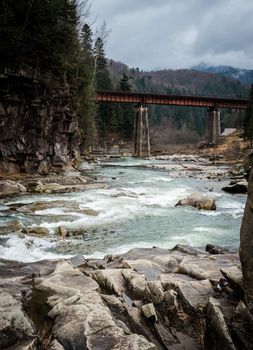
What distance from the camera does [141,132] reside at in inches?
2640

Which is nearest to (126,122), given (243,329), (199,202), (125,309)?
(199,202)

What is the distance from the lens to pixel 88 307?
5941 millimetres

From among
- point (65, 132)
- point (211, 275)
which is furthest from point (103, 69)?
point (211, 275)

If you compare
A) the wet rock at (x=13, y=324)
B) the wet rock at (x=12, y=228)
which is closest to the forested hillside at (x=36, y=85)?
the wet rock at (x=12, y=228)

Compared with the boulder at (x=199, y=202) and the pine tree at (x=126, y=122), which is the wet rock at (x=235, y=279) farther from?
the pine tree at (x=126, y=122)

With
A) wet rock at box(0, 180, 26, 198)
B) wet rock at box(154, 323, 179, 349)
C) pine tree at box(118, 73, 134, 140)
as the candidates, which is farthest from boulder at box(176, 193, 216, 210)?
pine tree at box(118, 73, 134, 140)

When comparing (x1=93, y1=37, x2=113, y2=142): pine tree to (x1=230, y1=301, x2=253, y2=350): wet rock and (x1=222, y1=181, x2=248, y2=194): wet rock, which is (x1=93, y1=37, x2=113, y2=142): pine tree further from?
(x1=230, y1=301, x2=253, y2=350): wet rock

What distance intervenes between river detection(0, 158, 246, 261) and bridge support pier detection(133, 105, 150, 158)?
145ft

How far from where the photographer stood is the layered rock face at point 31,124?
2665 cm

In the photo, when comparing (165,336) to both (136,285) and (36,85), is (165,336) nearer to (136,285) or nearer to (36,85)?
(136,285)

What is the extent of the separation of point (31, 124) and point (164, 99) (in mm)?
44458

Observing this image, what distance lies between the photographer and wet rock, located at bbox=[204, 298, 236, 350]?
5.49m

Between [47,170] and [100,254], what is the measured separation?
2020cm

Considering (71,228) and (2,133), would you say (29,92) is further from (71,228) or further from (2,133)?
(71,228)
